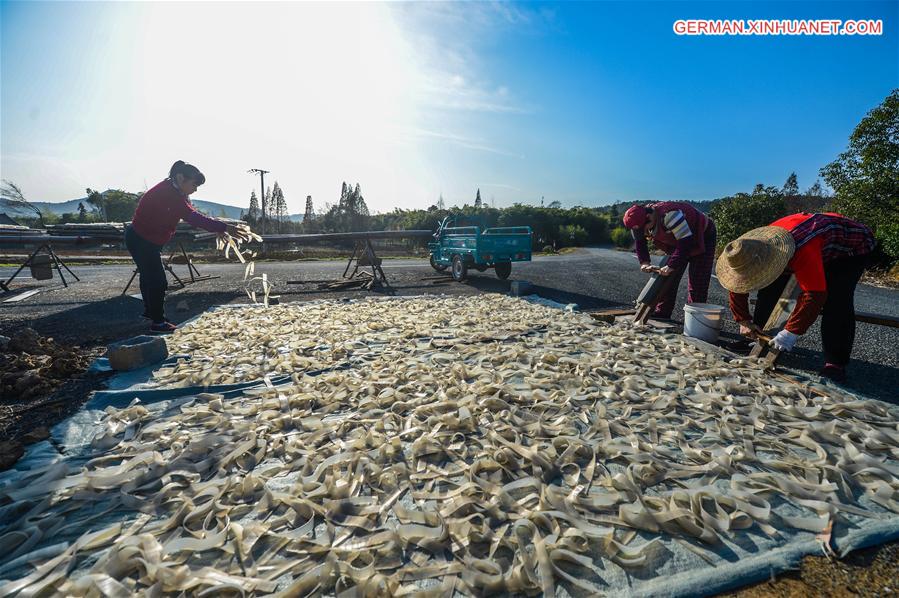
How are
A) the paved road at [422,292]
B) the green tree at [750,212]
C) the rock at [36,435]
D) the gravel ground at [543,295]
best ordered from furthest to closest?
the green tree at [750,212] → the paved road at [422,292] → the rock at [36,435] → the gravel ground at [543,295]

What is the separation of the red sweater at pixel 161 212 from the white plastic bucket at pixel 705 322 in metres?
6.23

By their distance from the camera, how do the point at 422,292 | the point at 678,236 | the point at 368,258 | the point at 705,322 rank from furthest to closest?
the point at 368,258, the point at 422,292, the point at 678,236, the point at 705,322

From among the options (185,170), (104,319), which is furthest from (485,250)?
(104,319)

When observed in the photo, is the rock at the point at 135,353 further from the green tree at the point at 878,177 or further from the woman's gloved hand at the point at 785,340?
the green tree at the point at 878,177

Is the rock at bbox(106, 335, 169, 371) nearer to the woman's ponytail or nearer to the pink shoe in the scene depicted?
Answer: the pink shoe

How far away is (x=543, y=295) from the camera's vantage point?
28.8 feet

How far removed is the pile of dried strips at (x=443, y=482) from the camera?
1612 mm

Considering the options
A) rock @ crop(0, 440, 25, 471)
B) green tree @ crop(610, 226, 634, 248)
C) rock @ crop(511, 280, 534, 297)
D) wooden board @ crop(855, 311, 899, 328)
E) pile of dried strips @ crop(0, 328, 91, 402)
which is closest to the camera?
rock @ crop(0, 440, 25, 471)

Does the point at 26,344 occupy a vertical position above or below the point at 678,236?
below

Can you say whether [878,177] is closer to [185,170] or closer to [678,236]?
[678,236]

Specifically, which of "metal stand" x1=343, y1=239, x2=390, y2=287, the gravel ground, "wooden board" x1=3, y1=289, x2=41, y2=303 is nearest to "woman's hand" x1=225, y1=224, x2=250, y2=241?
the gravel ground

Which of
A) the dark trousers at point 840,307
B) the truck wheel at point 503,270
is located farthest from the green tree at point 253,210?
the dark trousers at point 840,307

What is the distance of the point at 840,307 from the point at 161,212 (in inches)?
299

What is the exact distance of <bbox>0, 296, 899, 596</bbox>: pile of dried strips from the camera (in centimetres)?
161
